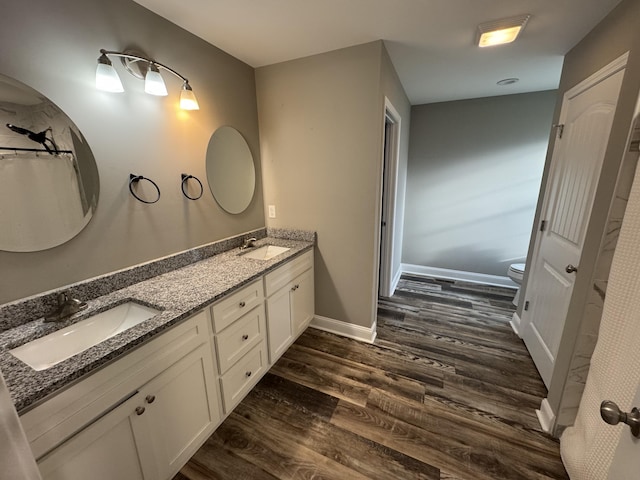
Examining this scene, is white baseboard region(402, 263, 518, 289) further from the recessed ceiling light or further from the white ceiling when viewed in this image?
the recessed ceiling light

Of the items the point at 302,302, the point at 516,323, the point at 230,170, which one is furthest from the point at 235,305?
the point at 516,323

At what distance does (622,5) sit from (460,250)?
104 inches

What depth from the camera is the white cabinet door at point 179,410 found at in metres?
1.12

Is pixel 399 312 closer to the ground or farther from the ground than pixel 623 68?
closer to the ground

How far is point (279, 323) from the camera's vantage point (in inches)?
78.6

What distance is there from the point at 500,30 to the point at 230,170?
210cm

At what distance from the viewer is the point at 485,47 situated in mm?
1872

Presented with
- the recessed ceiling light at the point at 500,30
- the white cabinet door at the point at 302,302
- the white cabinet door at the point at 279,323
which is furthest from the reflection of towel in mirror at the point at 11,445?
the recessed ceiling light at the point at 500,30

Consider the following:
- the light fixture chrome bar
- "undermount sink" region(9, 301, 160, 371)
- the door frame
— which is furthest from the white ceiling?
"undermount sink" region(9, 301, 160, 371)

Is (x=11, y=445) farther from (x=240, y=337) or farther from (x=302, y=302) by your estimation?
(x=302, y=302)

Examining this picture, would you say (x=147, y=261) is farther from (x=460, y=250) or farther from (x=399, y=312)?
(x=460, y=250)

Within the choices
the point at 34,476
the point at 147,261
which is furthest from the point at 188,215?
the point at 34,476

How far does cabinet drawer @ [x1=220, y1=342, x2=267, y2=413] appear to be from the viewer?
1544mm

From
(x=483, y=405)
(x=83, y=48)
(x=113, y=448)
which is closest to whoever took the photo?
(x=113, y=448)
